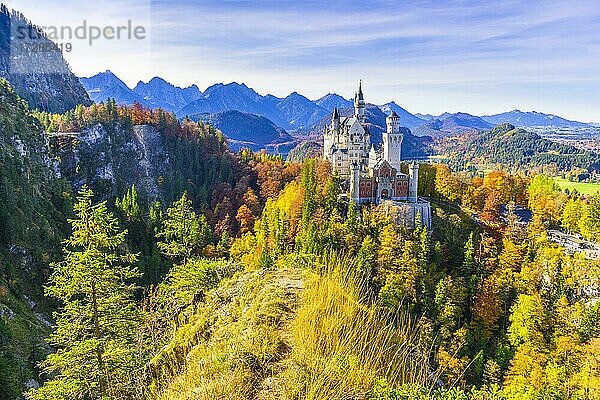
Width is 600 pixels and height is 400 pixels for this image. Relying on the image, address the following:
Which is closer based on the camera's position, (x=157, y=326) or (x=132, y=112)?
(x=157, y=326)

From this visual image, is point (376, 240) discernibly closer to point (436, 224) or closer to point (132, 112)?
point (436, 224)

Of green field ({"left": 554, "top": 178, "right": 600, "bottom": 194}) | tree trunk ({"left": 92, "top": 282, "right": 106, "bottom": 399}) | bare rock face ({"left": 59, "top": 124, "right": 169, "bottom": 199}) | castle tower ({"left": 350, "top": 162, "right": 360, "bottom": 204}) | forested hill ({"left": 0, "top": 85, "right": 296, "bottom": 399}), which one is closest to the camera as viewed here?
tree trunk ({"left": 92, "top": 282, "right": 106, "bottom": 399})

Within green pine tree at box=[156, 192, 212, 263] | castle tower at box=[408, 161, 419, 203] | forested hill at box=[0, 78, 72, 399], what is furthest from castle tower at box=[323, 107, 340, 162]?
forested hill at box=[0, 78, 72, 399]

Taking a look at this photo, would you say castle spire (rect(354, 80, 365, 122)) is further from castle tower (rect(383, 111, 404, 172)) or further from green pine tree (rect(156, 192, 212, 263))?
green pine tree (rect(156, 192, 212, 263))

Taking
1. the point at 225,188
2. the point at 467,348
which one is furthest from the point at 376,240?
the point at 225,188

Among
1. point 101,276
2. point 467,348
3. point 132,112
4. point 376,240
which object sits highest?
point 132,112

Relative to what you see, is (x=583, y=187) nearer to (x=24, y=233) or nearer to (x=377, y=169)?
(x=377, y=169)

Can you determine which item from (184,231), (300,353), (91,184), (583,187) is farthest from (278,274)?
(583,187)

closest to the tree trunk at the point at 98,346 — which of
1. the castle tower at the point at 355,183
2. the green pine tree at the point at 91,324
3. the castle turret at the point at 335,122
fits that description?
the green pine tree at the point at 91,324
